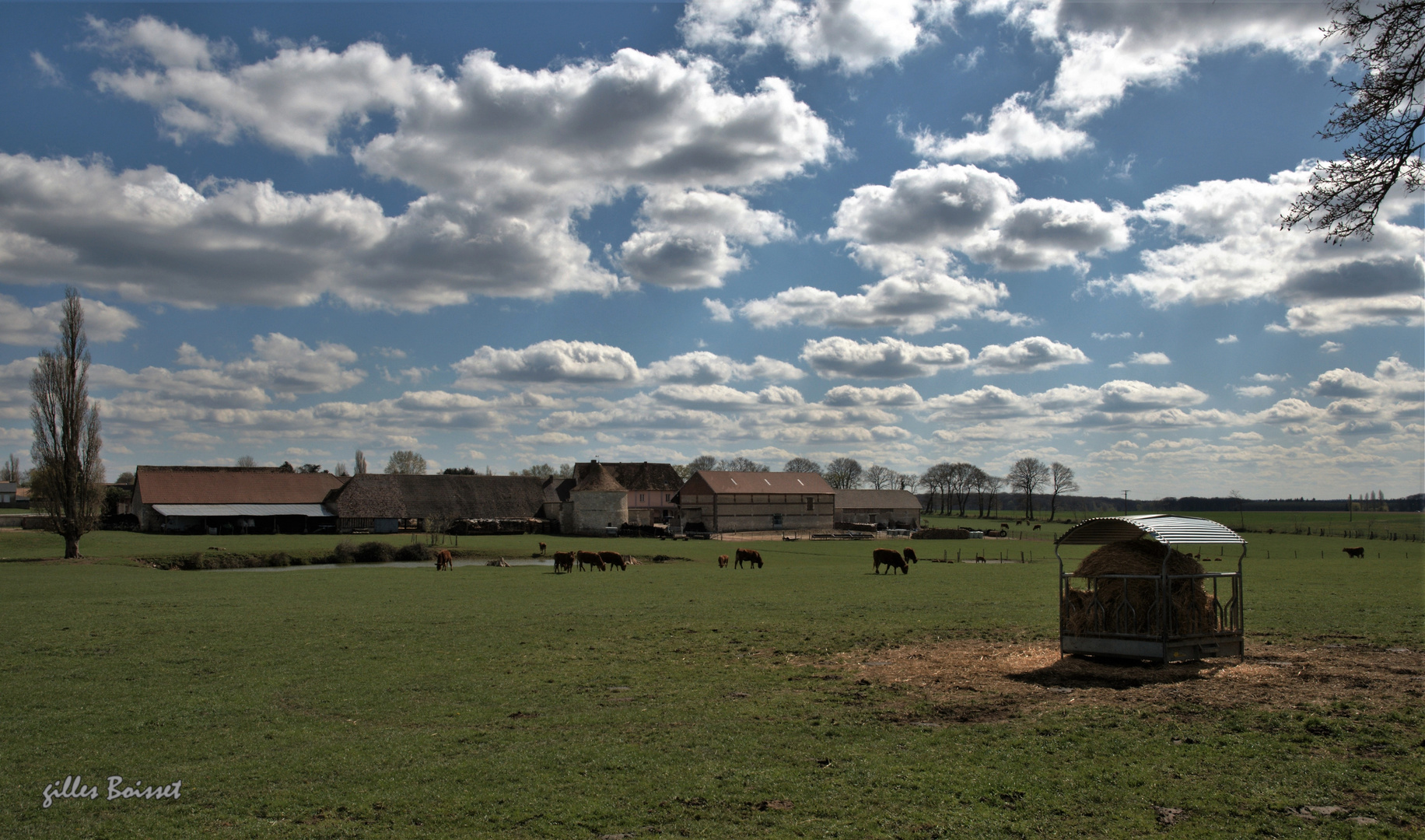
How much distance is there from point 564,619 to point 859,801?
47.9ft

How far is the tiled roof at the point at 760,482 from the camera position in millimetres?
98206

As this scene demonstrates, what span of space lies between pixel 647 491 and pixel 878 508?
35.2 meters

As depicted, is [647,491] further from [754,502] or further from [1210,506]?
[1210,506]

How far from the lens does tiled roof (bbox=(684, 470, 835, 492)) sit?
98.2m

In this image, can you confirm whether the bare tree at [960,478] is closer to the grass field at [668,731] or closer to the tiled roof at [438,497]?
the tiled roof at [438,497]

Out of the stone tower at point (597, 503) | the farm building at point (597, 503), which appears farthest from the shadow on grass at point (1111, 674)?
the stone tower at point (597, 503)

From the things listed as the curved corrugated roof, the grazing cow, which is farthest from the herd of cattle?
the curved corrugated roof

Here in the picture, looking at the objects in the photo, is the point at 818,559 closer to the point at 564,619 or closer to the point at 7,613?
the point at 564,619

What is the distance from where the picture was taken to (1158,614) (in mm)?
13703

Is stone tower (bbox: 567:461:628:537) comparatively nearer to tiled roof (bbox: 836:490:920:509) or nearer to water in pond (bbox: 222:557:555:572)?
water in pond (bbox: 222:557:555:572)

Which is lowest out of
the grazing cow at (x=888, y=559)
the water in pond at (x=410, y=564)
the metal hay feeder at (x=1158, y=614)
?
the water in pond at (x=410, y=564)

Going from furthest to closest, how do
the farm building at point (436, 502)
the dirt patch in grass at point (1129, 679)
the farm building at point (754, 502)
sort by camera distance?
the farm building at point (754, 502), the farm building at point (436, 502), the dirt patch in grass at point (1129, 679)

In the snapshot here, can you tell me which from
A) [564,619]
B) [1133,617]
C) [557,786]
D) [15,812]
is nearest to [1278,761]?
[1133,617]

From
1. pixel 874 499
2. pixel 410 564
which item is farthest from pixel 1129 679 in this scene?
pixel 874 499
